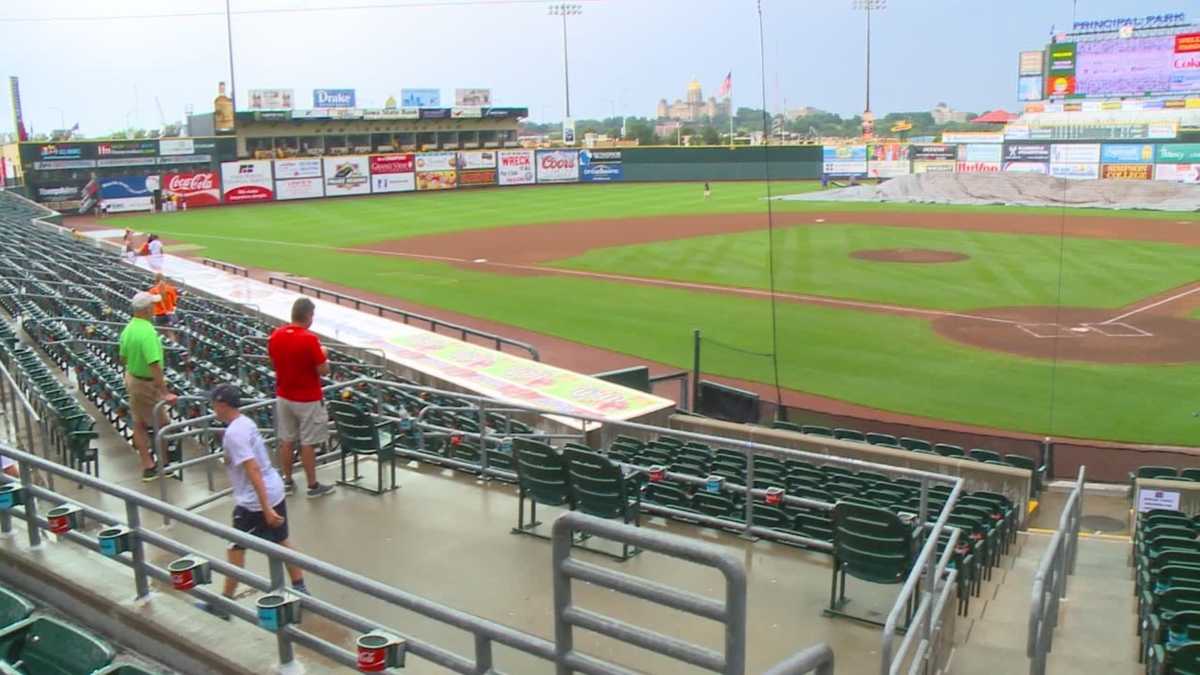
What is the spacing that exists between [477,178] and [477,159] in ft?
4.53

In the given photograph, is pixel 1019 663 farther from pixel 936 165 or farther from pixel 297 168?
pixel 297 168

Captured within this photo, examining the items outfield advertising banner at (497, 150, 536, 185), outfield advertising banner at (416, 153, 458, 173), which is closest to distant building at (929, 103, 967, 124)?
outfield advertising banner at (416, 153, 458, 173)

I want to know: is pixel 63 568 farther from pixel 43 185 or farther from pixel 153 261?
pixel 43 185

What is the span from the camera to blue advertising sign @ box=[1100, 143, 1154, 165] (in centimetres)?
3317

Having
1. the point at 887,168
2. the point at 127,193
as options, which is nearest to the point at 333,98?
the point at 127,193

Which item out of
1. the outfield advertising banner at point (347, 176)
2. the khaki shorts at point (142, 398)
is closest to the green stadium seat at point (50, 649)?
the khaki shorts at point (142, 398)

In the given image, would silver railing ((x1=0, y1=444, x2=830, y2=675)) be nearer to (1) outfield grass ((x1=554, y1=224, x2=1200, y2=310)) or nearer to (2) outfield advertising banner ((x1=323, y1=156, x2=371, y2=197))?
(1) outfield grass ((x1=554, y1=224, x2=1200, y2=310))

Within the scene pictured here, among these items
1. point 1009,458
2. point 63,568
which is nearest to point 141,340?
point 63,568

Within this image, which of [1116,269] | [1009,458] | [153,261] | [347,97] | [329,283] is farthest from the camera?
[347,97]

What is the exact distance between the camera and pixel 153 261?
25984 millimetres

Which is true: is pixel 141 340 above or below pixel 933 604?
above

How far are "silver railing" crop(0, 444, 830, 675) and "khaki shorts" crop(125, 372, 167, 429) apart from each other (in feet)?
8.09

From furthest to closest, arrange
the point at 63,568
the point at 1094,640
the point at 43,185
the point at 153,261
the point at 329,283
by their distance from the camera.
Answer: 1. the point at 43,185
2. the point at 329,283
3. the point at 153,261
4. the point at 1094,640
5. the point at 63,568

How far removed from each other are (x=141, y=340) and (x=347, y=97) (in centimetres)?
7860
